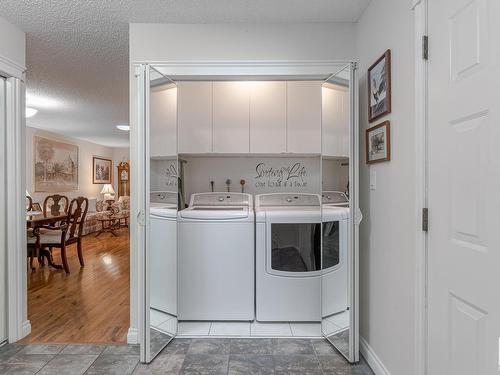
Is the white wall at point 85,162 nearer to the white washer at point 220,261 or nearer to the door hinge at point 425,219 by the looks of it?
the white washer at point 220,261

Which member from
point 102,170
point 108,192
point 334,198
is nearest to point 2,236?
point 334,198

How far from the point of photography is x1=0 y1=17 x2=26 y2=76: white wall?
2158 millimetres

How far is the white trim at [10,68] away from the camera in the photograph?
2.13 m

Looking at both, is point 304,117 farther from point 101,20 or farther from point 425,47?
point 101,20

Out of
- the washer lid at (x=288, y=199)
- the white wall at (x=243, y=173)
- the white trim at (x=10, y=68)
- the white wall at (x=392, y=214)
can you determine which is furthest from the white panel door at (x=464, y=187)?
the white trim at (x=10, y=68)

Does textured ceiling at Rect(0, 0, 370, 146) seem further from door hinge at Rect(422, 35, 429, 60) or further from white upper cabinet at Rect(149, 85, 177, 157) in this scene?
door hinge at Rect(422, 35, 429, 60)

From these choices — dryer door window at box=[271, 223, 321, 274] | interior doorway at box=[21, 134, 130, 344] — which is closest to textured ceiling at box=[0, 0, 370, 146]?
interior doorway at box=[21, 134, 130, 344]

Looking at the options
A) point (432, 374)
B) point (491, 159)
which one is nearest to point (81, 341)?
point (432, 374)

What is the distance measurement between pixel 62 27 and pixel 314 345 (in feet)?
9.55

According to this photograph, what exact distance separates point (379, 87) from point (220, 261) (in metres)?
1.67

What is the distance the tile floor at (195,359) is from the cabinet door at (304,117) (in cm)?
168

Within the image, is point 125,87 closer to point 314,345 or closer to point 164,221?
point 164,221

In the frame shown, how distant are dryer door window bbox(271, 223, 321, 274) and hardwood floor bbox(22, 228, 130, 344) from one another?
1290 millimetres

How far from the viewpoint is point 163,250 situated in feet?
7.17
